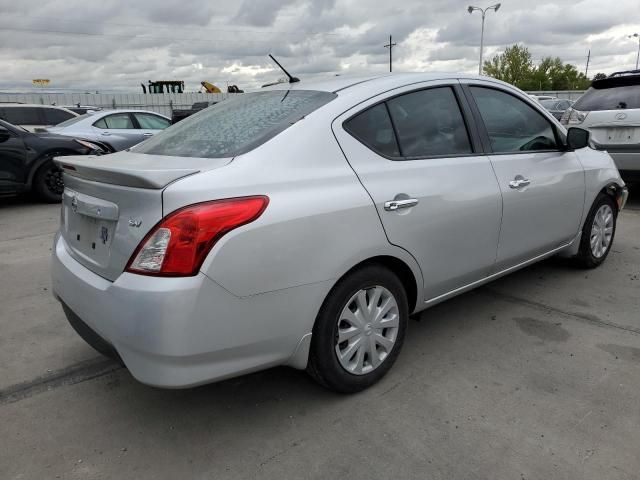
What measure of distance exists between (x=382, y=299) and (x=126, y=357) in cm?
125

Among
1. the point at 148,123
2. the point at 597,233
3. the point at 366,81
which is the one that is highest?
the point at 366,81

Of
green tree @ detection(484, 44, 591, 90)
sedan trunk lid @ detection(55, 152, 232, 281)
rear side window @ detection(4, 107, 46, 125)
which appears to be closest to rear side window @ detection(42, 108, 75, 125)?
rear side window @ detection(4, 107, 46, 125)

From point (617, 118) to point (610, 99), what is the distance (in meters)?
0.40

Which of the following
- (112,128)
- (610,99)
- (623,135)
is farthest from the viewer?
(112,128)

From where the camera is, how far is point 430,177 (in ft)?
9.16

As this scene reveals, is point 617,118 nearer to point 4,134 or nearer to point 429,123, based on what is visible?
point 429,123

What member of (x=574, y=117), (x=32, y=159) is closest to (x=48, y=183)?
(x=32, y=159)

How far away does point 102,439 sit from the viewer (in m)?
2.38

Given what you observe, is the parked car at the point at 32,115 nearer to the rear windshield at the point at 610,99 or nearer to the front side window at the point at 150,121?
the front side window at the point at 150,121

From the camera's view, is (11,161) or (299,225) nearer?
(299,225)

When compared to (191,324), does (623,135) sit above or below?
above

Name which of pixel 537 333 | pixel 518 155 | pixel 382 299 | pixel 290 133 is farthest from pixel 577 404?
pixel 290 133

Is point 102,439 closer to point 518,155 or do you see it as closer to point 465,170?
point 465,170

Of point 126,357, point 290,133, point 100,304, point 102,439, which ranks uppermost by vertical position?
point 290,133
